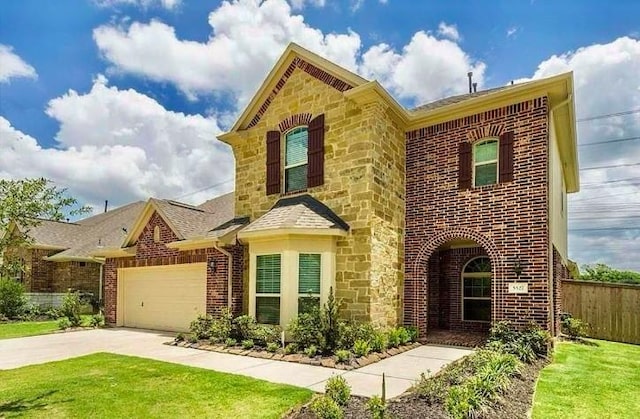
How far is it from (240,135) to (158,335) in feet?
23.2

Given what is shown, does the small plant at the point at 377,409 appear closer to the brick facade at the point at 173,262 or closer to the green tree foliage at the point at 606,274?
the brick facade at the point at 173,262

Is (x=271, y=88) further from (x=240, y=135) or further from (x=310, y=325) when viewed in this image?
(x=310, y=325)

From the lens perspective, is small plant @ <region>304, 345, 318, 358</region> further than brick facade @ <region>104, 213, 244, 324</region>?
No

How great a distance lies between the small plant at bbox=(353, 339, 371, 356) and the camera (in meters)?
9.11

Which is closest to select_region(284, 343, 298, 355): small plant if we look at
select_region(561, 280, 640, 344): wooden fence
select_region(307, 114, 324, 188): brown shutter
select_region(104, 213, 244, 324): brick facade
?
select_region(104, 213, 244, 324): brick facade

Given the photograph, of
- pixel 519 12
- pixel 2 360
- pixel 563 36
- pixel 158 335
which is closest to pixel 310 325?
pixel 158 335

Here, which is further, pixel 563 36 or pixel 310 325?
pixel 563 36

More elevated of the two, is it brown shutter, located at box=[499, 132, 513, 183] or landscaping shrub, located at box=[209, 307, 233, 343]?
brown shutter, located at box=[499, 132, 513, 183]

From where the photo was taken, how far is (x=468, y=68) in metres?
17.1

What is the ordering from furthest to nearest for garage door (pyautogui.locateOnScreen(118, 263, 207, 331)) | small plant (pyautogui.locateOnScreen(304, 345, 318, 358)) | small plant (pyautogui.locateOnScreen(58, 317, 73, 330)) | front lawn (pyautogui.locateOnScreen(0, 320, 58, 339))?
small plant (pyautogui.locateOnScreen(58, 317, 73, 330)) → front lawn (pyautogui.locateOnScreen(0, 320, 58, 339)) → garage door (pyautogui.locateOnScreen(118, 263, 207, 331)) → small plant (pyautogui.locateOnScreen(304, 345, 318, 358))

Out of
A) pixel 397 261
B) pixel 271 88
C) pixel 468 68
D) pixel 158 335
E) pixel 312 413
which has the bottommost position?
pixel 158 335

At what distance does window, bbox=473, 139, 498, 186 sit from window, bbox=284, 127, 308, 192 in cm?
484

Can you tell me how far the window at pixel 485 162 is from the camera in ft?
36.4

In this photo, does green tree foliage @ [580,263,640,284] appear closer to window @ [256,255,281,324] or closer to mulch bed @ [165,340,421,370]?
mulch bed @ [165,340,421,370]
